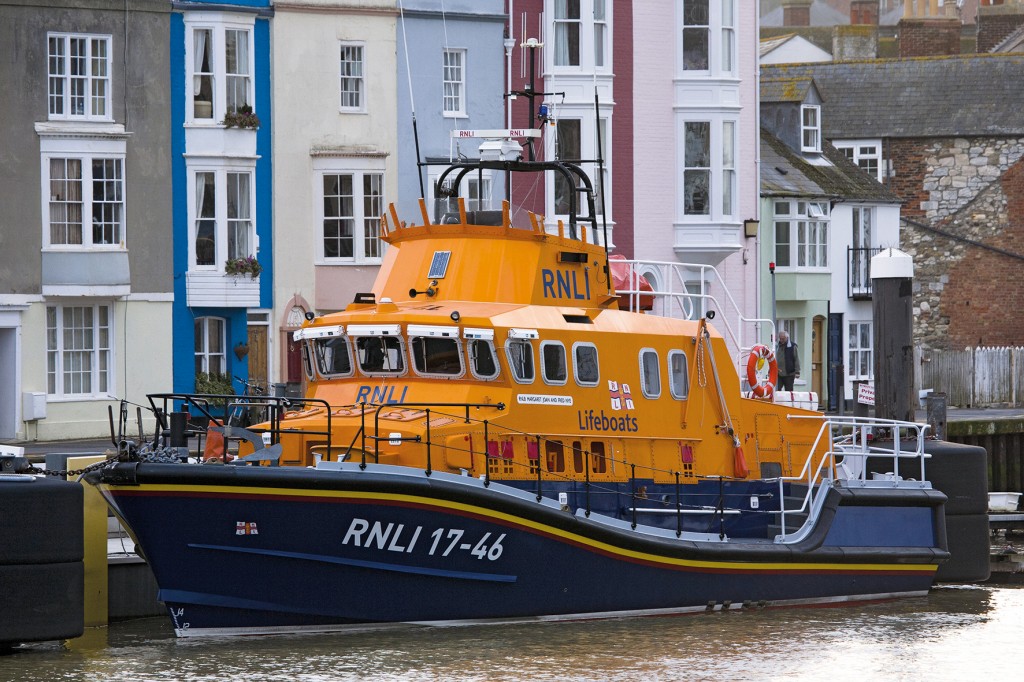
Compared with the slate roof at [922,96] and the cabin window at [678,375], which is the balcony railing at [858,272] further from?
the cabin window at [678,375]

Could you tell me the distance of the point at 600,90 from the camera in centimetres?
3102

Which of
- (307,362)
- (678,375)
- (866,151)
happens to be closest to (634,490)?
(678,375)

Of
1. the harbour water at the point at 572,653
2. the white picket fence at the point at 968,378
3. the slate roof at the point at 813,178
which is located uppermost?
the slate roof at the point at 813,178

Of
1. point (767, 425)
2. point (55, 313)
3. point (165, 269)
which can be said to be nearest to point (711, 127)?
point (165, 269)

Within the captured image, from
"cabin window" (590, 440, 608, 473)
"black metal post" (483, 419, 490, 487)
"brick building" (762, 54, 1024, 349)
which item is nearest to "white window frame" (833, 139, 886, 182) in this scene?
"brick building" (762, 54, 1024, 349)

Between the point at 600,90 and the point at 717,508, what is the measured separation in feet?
51.9

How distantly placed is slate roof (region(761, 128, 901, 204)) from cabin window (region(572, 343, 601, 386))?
20521 mm

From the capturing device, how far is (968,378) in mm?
36062

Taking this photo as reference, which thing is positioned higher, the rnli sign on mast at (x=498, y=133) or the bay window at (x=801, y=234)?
the bay window at (x=801, y=234)

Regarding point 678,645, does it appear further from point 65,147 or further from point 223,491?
point 65,147

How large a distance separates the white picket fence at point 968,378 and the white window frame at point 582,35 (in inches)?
407

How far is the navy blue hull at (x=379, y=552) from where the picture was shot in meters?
13.9

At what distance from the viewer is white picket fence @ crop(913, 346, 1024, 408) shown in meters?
36.0

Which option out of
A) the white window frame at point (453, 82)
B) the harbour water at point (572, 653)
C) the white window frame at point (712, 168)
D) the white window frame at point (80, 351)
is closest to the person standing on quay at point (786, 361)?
the white window frame at point (712, 168)
